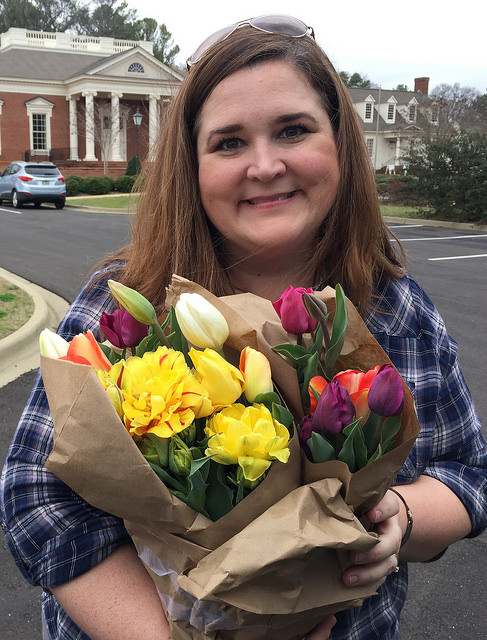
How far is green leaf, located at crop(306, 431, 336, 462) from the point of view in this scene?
A: 93 cm

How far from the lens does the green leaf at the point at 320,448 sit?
0.93 meters

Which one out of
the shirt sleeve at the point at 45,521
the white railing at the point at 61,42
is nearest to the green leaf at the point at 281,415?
the shirt sleeve at the point at 45,521

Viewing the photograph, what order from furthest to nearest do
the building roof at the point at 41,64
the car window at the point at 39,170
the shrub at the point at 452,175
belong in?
the building roof at the point at 41,64, the car window at the point at 39,170, the shrub at the point at 452,175

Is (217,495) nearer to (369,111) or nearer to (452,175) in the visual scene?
(452,175)

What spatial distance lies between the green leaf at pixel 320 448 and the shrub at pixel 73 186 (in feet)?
93.2

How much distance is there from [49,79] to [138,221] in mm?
42723

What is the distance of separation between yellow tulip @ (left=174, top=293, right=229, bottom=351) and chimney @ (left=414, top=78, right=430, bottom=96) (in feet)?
213

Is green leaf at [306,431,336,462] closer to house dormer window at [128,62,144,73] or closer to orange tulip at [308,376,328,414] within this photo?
orange tulip at [308,376,328,414]

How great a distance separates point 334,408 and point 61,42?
5292cm

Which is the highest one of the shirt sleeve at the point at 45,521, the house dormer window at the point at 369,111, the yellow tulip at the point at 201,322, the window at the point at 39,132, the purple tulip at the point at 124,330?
the house dormer window at the point at 369,111

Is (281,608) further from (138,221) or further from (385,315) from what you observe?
(138,221)

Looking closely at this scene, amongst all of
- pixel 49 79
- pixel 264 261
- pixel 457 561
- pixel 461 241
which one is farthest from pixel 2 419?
pixel 49 79

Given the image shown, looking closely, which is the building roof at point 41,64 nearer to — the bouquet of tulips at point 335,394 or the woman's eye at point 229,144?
the woman's eye at point 229,144

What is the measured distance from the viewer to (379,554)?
103 centimetres
